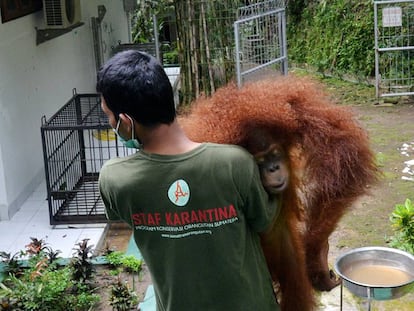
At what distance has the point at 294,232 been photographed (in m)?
1.83

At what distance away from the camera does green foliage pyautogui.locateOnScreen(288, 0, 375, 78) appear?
31.3 feet

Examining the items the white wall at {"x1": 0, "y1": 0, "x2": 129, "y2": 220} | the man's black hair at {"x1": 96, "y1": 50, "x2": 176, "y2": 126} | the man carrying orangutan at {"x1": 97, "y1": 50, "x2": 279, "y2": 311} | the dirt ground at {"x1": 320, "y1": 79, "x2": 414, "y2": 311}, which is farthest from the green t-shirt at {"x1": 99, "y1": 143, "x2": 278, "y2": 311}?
the white wall at {"x1": 0, "y1": 0, "x2": 129, "y2": 220}

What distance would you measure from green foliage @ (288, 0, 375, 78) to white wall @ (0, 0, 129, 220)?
14.9 feet

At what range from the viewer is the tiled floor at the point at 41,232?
14.0 feet

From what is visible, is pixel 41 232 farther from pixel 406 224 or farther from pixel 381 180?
pixel 381 180

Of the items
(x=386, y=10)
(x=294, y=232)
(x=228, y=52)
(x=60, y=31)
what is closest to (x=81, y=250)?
(x=294, y=232)

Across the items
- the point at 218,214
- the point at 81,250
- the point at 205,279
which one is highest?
the point at 218,214

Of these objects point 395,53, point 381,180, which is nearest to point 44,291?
point 381,180

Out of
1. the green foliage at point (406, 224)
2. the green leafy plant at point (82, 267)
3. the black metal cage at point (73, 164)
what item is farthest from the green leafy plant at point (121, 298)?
the green foliage at point (406, 224)

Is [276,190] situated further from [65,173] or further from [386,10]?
[386,10]

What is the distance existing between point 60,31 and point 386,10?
4.45 meters

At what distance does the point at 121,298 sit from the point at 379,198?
260 cm

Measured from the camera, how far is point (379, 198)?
17.1 feet

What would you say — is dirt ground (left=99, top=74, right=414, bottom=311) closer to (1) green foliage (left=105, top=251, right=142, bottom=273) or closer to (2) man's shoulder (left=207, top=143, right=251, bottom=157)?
(1) green foliage (left=105, top=251, right=142, bottom=273)
